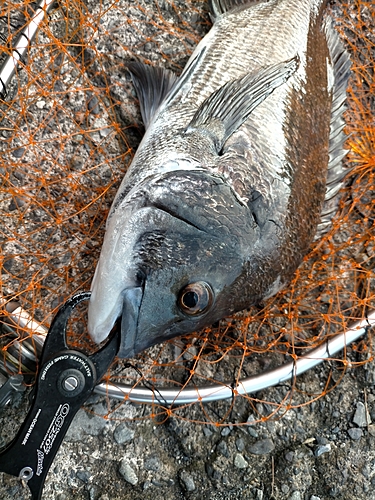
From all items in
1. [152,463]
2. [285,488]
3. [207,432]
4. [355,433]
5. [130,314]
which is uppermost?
[130,314]

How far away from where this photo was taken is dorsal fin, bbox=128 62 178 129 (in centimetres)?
268

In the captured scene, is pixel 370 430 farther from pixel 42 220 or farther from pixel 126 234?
pixel 42 220

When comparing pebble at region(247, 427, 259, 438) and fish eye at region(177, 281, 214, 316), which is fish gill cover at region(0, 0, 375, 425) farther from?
fish eye at region(177, 281, 214, 316)

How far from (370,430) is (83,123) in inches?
88.9

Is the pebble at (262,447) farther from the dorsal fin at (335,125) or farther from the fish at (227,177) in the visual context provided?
the dorsal fin at (335,125)

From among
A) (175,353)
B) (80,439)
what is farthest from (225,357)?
(80,439)

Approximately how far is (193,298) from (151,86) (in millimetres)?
1345

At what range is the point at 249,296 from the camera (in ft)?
6.95

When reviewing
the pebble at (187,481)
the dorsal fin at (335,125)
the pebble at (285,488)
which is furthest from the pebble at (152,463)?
the dorsal fin at (335,125)

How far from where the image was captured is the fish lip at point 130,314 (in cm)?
189

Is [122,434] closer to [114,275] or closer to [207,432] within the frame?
[207,432]

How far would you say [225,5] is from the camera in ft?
9.36

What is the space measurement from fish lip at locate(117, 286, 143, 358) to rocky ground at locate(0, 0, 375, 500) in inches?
29.6

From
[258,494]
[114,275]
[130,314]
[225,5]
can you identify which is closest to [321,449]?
[258,494]
